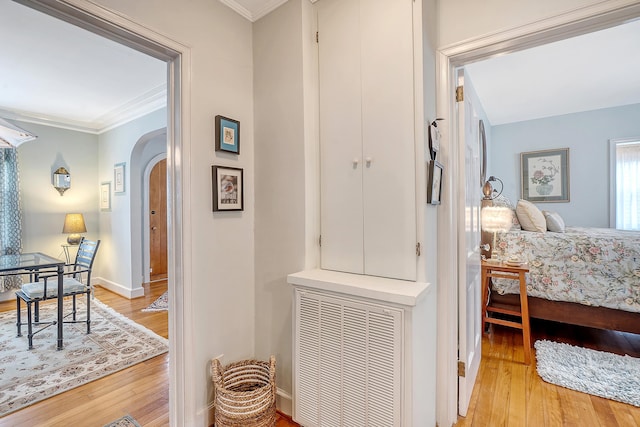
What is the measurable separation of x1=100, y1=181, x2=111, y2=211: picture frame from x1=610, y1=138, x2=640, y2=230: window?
7452 millimetres

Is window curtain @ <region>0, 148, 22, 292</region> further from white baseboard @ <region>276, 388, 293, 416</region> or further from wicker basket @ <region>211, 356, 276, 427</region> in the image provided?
white baseboard @ <region>276, 388, 293, 416</region>

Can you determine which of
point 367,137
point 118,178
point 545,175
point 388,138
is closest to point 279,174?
point 367,137

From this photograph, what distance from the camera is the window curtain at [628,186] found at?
4.06 metres

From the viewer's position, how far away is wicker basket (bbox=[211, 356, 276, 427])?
4.81 feet

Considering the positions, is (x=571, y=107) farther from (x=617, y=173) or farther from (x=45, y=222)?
(x=45, y=222)

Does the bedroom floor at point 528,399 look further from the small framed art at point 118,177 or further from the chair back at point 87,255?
the small framed art at point 118,177

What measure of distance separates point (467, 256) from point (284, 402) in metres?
1.46

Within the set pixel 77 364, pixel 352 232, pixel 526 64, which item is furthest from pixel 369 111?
pixel 77 364

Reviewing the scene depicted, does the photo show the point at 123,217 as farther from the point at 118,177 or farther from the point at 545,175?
the point at 545,175

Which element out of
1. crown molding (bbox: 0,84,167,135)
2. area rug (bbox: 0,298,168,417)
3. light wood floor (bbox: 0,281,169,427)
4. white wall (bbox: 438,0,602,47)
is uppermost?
crown molding (bbox: 0,84,167,135)

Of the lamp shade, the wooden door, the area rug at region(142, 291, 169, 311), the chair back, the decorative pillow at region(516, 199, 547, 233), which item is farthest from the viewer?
the wooden door

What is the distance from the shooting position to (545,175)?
455cm

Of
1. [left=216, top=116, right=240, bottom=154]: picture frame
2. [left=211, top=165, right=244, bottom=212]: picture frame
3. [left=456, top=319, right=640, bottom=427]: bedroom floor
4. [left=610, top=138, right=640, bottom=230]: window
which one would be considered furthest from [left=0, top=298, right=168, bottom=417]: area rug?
[left=610, top=138, right=640, bottom=230]: window

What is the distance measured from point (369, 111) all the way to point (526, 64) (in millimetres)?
2259
